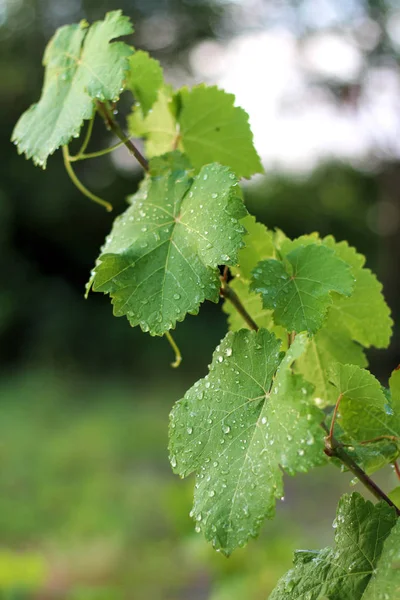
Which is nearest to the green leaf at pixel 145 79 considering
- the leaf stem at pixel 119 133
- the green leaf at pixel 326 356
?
the leaf stem at pixel 119 133

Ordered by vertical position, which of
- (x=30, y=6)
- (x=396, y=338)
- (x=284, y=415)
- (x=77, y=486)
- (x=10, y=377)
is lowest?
(x=396, y=338)

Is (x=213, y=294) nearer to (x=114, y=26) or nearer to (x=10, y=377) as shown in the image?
(x=114, y=26)

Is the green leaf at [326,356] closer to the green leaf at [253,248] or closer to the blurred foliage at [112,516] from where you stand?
the green leaf at [253,248]

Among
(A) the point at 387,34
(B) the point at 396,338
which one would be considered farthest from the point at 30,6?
(B) the point at 396,338

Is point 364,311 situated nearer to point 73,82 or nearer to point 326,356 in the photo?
point 326,356

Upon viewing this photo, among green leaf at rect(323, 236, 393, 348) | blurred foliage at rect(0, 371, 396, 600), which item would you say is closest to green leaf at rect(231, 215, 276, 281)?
green leaf at rect(323, 236, 393, 348)

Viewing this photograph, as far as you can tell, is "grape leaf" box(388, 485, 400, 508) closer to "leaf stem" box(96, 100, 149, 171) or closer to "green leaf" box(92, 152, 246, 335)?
"green leaf" box(92, 152, 246, 335)

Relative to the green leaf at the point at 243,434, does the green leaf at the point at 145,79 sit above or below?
above
